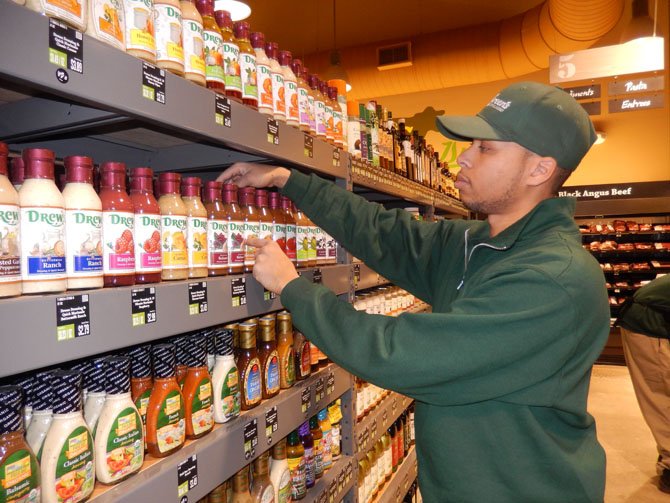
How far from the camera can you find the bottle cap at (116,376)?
1.15 meters

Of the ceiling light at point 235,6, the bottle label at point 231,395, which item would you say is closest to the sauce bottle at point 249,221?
the bottle label at point 231,395

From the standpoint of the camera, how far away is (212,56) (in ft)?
4.54

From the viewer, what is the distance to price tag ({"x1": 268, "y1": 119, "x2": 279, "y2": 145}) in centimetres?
156

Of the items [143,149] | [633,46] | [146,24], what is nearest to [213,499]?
[143,149]

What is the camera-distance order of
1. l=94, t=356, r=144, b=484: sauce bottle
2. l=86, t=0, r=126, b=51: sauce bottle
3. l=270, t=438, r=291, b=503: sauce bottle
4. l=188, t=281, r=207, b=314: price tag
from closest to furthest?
1. l=86, t=0, r=126, b=51: sauce bottle
2. l=94, t=356, r=144, b=484: sauce bottle
3. l=188, t=281, r=207, b=314: price tag
4. l=270, t=438, r=291, b=503: sauce bottle

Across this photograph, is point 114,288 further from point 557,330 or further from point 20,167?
point 557,330

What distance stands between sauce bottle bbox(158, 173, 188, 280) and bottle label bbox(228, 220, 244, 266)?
0.64ft

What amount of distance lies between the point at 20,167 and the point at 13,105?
1.13 feet

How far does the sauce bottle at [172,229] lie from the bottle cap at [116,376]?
221mm

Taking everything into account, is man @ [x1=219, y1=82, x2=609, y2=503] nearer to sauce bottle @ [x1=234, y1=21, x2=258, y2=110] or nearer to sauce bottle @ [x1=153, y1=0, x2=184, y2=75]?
sauce bottle @ [x1=234, y1=21, x2=258, y2=110]

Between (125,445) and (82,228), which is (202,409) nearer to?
(125,445)

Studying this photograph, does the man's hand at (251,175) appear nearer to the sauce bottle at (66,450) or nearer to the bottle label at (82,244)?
the bottle label at (82,244)

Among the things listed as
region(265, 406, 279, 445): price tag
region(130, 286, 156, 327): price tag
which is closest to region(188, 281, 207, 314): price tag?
region(130, 286, 156, 327): price tag

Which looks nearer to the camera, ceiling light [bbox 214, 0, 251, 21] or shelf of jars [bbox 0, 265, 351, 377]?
shelf of jars [bbox 0, 265, 351, 377]
